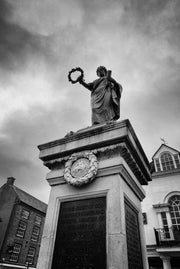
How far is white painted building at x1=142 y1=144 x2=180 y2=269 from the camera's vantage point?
15547 millimetres

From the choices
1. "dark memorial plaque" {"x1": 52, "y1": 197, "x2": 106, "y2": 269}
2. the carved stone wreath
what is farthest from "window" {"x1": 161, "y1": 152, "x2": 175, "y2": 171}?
"dark memorial plaque" {"x1": 52, "y1": 197, "x2": 106, "y2": 269}

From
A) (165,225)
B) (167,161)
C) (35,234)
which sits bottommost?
(165,225)

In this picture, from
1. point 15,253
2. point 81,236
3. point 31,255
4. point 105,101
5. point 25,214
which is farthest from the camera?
point 25,214

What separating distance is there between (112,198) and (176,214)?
16959mm

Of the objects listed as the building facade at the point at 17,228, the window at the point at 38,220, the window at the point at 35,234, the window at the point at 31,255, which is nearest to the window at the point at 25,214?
the building facade at the point at 17,228

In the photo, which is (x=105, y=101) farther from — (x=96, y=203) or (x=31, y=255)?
(x=31, y=255)

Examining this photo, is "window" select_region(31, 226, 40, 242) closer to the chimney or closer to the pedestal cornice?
the chimney

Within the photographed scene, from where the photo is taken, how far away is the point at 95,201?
3.29m

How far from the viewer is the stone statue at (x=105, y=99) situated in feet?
16.4

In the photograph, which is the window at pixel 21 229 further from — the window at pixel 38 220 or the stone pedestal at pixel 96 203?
the stone pedestal at pixel 96 203

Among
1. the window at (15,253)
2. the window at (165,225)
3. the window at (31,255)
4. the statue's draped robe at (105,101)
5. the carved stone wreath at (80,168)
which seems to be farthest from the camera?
the window at (31,255)

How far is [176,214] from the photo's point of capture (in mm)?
17125

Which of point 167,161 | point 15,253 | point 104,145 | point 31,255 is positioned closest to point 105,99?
point 104,145

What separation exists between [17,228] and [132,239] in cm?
3192
